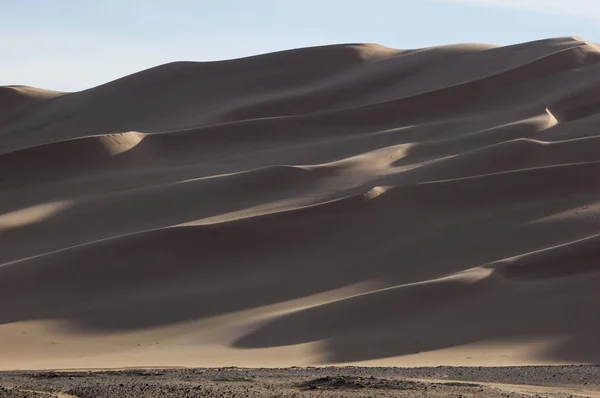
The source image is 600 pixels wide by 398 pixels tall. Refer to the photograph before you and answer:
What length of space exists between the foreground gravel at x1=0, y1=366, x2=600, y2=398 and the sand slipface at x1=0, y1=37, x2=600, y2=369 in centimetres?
145

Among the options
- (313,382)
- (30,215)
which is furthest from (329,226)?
(313,382)

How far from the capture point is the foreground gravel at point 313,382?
956 cm

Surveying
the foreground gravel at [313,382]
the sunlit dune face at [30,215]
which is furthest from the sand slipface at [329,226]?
the foreground gravel at [313,382]

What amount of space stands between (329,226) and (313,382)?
1061 cm

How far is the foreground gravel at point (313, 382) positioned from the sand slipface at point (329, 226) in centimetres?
145

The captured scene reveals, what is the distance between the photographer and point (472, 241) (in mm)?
19500

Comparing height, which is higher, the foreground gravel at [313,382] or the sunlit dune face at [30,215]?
the sunlit dune face at [30,215]

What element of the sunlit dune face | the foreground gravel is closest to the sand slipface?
the sunlit dune face

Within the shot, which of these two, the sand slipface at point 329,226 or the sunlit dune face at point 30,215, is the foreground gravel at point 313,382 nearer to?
the sand slipface at point 329,226

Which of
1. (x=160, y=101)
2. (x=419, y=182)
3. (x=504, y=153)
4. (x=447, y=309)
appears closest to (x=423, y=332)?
(x=447, y=309)

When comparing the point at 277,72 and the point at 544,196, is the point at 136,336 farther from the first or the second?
the point at 277,72

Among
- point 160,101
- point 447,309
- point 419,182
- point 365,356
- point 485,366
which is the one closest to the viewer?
point 485,366

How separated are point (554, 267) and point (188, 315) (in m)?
5.57

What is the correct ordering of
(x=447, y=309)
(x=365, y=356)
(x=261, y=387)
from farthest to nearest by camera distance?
(x=447, y=309), (x=365, y=356), (x=261, y=387)
